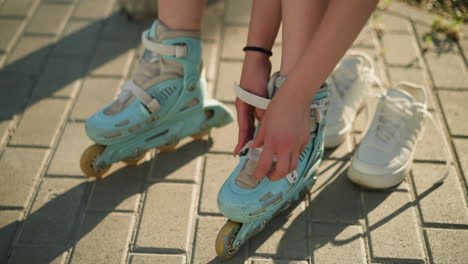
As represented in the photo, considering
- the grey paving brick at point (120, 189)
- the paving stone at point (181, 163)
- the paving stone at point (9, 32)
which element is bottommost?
the paving stone at point (9, 32)

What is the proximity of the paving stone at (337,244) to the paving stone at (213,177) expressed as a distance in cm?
41

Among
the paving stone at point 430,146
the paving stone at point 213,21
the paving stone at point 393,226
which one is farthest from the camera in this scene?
the paving stone at point 213,21

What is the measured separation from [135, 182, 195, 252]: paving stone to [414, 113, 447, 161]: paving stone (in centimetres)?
105

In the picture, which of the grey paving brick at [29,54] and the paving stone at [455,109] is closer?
the paving stone at [455,109]

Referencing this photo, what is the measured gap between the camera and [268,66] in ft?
5.98

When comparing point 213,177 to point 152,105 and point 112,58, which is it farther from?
point 112,58

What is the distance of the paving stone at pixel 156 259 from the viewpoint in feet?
5.95

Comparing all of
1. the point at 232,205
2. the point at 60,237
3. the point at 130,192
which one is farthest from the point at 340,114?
the point at 60,237

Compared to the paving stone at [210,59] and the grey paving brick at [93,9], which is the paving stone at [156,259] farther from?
the grey paving brick at [93,9]

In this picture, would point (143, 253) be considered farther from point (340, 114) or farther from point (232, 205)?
point (340, 114)

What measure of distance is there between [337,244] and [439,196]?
529 mm

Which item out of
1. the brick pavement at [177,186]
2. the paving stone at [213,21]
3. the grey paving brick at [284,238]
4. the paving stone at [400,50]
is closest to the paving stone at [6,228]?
the brick pavement at [177,186]

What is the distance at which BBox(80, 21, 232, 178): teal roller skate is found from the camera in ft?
6.56

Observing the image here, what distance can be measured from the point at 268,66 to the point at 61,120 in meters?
1.14
